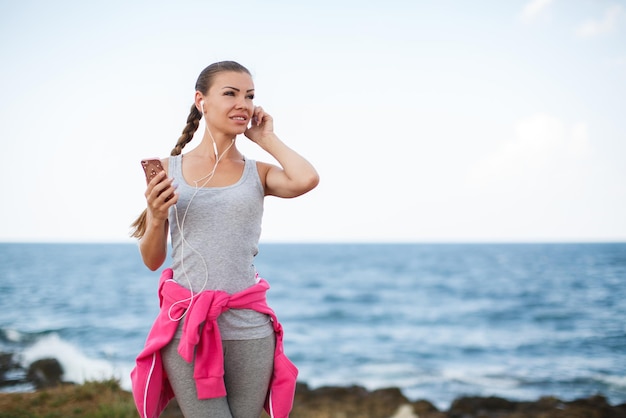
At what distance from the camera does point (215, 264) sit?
215 cm

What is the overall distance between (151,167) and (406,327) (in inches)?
841

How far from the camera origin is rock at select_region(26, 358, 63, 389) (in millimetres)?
8714

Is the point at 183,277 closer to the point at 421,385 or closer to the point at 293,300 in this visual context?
the point at 421,385

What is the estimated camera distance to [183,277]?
85.8 inches

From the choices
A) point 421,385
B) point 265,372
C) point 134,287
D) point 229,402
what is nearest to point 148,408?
point 229,402

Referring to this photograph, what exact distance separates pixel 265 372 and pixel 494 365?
14.4 meters

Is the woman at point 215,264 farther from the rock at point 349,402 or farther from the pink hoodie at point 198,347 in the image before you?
the rock at point 349,402

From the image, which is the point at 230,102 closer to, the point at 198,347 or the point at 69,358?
the point at 198,347

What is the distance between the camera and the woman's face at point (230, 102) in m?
2.29

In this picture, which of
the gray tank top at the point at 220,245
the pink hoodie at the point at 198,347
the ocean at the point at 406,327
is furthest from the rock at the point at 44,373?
the gray tank top at the point at 220,245

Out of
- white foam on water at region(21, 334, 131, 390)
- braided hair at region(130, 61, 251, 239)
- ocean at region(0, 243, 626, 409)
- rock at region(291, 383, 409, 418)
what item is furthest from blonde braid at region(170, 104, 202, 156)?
white foam on water at region(21, 334, 131, 390)

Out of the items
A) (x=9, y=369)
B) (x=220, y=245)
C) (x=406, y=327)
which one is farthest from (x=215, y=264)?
(x=406, y=327)

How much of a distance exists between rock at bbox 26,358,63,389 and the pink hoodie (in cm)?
724

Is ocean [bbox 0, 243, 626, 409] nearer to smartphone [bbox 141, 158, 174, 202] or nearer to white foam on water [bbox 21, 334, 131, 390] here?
white foam on water [bbox 21, 334, 131, 390]
